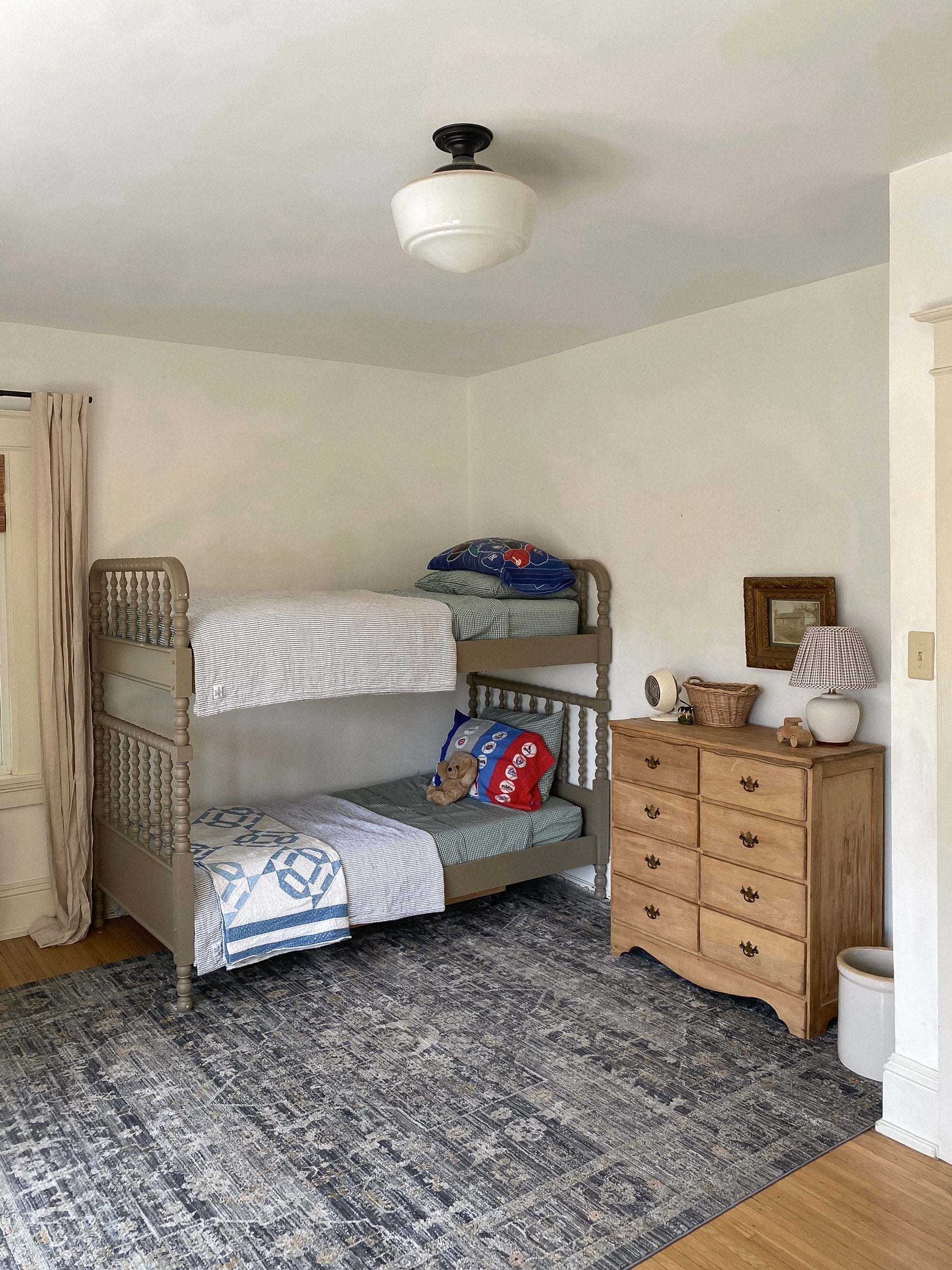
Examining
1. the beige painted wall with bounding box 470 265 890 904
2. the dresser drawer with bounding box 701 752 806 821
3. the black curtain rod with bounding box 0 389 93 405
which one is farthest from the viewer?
the black curtain rod with bounding box 0 389 93 405

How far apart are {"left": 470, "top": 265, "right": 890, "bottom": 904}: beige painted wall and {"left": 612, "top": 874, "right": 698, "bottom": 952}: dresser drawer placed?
0.76 meters

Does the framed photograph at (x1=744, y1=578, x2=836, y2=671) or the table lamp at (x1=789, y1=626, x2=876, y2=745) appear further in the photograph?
the framed photograph at (x1=744, y1=578, x2=836, y2=671)

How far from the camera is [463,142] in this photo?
2.06m

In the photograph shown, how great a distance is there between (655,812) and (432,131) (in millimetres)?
2295

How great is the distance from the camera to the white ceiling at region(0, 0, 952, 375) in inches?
65.9

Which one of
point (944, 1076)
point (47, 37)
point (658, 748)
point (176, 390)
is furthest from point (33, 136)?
point (944, 1076)

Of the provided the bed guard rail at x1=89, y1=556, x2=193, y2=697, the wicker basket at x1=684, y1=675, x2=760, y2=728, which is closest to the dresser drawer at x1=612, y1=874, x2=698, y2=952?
the wicker basket at x1=684, y1=675, x2=760, y2=728

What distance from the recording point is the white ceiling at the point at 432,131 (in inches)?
65.9

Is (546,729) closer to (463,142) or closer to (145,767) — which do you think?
(145,767)

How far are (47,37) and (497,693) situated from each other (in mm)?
3590

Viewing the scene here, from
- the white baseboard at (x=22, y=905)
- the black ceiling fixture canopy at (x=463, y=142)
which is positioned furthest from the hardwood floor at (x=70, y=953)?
the black ceiling fixture canopy at (x=463, y=142)

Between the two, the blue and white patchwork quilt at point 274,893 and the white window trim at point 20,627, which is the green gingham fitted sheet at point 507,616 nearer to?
the blue and white patchwork quilt at point 274,893

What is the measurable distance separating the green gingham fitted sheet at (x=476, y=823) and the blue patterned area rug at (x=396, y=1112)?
0.43 meters

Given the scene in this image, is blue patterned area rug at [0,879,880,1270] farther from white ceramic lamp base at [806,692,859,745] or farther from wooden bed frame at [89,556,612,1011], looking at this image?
white ceramic lamp base at [806,692,859,745]
